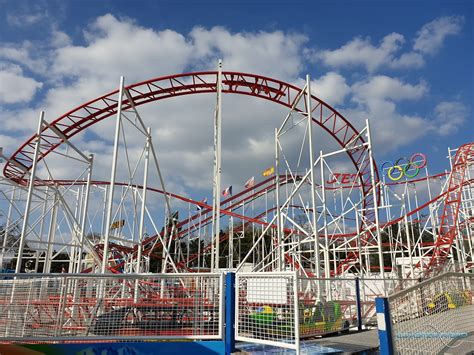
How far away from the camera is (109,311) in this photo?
4.92 m

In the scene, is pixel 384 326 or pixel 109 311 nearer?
pixel 384 326

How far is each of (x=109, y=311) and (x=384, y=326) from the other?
3.62m

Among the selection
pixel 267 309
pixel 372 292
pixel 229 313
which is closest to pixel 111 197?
pixel 229 313

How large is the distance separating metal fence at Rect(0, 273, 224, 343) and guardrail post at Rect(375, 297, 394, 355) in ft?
7.18

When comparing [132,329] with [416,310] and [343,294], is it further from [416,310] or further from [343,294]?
[343,294]

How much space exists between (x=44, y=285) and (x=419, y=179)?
66.1 ft

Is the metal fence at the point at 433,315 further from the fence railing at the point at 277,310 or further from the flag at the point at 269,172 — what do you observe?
the flag at the point at 269,172

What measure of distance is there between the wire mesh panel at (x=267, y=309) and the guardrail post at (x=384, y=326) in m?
1.24

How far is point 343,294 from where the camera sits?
765cm

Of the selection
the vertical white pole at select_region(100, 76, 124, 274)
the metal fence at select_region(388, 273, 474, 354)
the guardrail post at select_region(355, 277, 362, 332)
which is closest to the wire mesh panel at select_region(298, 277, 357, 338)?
the guardrail post at select_region(355, 277, 362, 332)

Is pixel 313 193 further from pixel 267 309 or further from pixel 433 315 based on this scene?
pixel 433 315

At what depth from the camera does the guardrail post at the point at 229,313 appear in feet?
15.3

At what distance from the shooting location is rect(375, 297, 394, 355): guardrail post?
3.14 m

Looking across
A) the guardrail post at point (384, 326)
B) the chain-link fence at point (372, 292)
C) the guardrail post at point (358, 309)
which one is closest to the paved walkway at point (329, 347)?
the guardrail post at point (358, 309)
